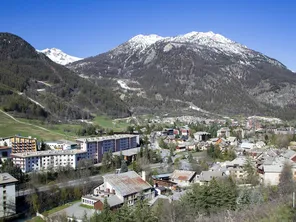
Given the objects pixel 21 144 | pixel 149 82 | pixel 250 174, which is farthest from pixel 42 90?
pixel 250 174

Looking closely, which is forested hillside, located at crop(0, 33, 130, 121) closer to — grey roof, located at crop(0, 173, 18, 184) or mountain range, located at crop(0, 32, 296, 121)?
mountain range, located at crop(0, 32, 296, 121)

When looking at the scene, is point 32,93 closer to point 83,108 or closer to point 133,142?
point 83,108

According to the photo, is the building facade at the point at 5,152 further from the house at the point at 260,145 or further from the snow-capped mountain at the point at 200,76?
the snow-capped mountain at the point at 200,76

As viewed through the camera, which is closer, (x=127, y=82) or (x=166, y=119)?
(x=166, y=119)

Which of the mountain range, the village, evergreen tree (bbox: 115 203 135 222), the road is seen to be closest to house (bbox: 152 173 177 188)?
the village

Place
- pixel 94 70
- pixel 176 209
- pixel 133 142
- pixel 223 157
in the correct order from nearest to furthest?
pixel 176 209 → pixel 223 157 → pixel 133 142 → pixel 94 70

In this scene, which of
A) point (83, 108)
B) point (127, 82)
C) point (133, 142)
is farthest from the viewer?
point (127, 82)

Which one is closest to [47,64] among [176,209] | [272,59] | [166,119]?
[166,119]

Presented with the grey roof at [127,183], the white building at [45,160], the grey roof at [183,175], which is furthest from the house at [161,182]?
the white building at [45,160]
